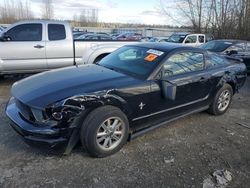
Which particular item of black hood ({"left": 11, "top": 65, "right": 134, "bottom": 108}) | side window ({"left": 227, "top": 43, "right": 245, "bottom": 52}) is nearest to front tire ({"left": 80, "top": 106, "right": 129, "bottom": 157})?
black hood ({"left": 11, "top": 65, "right": 134, "bottom": 108})

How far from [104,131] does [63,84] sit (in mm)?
834

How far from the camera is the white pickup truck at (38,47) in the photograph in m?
6.50

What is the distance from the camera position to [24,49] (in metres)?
6.55

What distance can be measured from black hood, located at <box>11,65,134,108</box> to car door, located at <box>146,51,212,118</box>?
0.54 m

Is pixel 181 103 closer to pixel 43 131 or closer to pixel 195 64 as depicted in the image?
pixel 195 64

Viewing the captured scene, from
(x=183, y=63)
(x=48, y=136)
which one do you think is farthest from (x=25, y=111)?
(x=183, y=63)

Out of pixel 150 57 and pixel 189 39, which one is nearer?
pixel 150 57

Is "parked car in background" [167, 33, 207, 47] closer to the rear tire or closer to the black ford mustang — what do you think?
the rear tire

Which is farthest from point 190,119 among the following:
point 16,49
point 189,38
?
point 189,38

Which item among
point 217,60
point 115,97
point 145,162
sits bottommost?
point 145,162

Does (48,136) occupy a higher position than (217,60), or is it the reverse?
(217,60)

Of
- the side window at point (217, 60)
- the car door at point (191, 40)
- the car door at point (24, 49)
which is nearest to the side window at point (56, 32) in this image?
the car door at point (24, 49)

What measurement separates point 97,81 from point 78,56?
3969 mm

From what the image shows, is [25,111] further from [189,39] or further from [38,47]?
[189,39]
